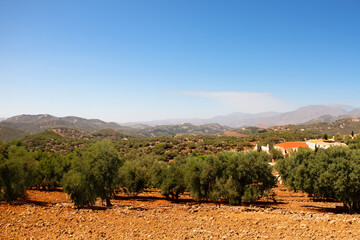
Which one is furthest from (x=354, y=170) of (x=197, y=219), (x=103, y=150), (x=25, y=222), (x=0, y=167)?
(x=0, y=167)

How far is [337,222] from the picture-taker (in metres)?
16.2

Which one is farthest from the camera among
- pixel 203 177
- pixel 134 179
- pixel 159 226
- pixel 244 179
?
pixel 134 179

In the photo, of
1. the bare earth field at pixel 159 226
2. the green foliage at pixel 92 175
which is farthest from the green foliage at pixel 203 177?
the green foliage at pixel 92 175

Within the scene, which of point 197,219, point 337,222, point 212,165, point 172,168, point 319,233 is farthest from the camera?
point 172,168

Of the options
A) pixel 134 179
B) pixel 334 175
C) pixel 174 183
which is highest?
pixel 334 175

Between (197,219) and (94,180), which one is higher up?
(94,180)

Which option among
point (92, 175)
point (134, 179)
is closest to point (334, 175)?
point (92, 175)

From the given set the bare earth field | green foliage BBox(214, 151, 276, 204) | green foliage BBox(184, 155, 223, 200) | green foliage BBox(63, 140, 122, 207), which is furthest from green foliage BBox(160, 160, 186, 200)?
the bare earth field

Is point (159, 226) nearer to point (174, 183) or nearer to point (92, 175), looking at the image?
point (92, 175)

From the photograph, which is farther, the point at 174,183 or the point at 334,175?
the point at 174,183

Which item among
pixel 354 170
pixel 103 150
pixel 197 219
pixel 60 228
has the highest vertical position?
pixel 103 150

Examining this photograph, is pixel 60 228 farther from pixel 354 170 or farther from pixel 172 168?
pixel 354 170

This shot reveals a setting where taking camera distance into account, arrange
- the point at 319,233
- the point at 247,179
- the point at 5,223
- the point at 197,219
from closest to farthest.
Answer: the point at 319,233
the point at 5,223
the point at 197,219
the point at 247,179

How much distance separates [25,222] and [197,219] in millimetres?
13181
